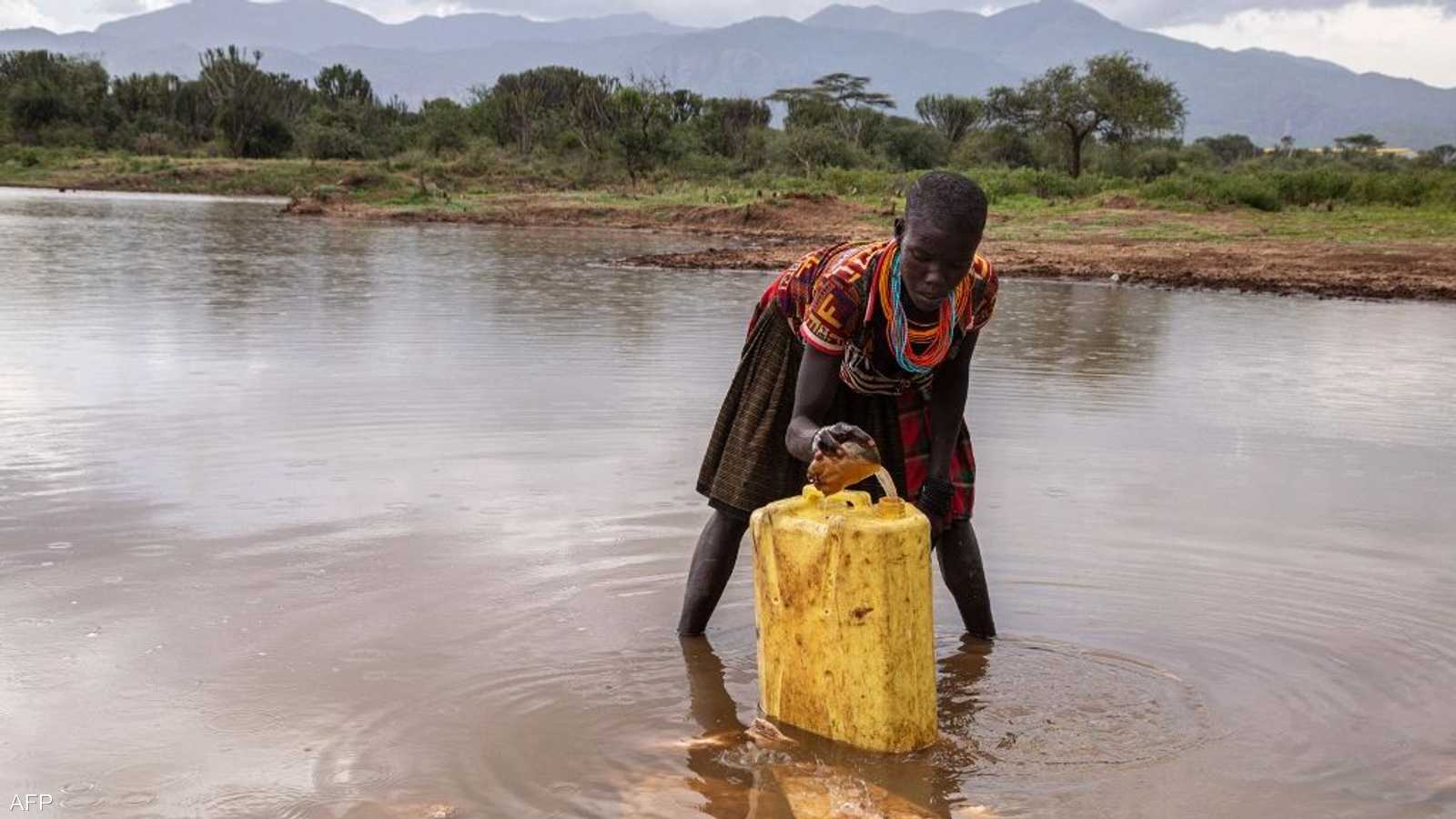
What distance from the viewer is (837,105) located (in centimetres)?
5191

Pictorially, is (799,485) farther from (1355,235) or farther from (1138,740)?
(1355,235)

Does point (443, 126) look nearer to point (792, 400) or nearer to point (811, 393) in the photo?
point (792, 400)

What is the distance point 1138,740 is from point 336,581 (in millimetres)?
2096

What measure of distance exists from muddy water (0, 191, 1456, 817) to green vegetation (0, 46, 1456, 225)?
16781mm

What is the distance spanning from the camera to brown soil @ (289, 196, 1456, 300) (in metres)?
13.5

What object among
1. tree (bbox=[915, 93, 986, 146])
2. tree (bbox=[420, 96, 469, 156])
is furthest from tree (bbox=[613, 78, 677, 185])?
tree (bbox=[915, 93, 986, 146])

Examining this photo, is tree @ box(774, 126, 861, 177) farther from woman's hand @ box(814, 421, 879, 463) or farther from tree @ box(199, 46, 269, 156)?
woman's hand @ box(814, 421, 879, 463)

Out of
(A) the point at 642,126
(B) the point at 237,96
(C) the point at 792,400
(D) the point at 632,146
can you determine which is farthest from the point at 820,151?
(C) the point at 792,400

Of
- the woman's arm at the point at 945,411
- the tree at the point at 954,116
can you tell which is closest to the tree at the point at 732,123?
the tree at the point at 954,116

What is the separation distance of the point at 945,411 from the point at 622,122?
36.5m

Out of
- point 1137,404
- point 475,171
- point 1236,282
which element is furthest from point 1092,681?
point 475,171

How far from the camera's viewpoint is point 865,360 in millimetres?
2984

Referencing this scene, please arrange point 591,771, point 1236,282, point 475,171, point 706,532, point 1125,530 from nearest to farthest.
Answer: point 591,771
point 706,532
point 1125,530
point 1236,282
point 475,171

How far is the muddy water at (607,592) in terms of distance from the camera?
9.14ft
